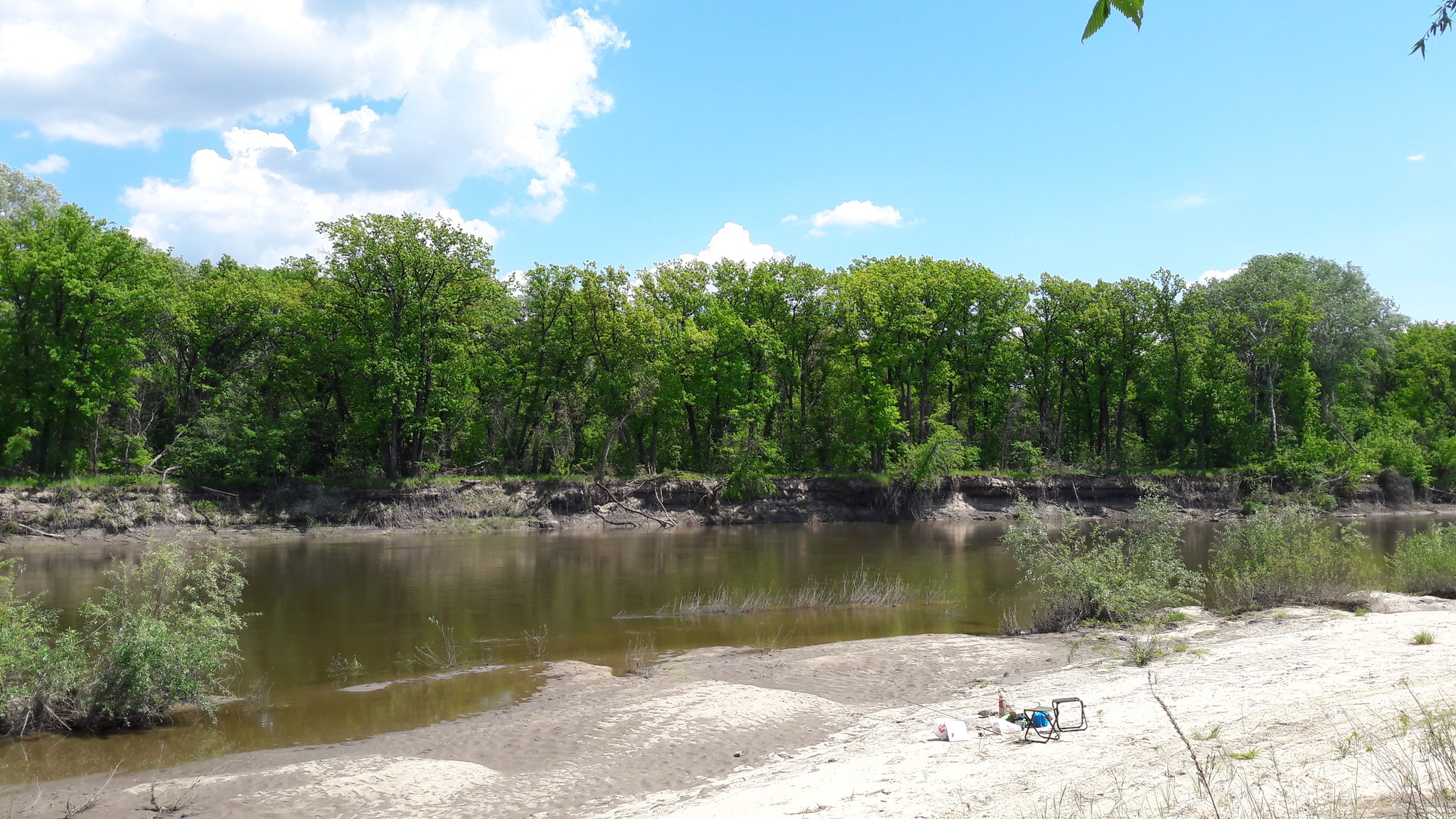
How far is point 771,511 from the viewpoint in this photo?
45.5 meters

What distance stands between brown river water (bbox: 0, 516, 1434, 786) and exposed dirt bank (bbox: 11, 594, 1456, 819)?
1.11m

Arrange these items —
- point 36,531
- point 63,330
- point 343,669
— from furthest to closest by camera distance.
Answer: point 63,330 → point 36,531 → point 343,669

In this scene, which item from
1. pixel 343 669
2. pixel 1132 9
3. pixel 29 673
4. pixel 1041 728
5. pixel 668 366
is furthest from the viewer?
pixel 668 366

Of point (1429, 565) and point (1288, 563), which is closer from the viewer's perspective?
point (1288, 563)

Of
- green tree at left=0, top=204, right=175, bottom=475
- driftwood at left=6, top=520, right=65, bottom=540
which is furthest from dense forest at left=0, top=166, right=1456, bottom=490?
driftwood at left=6, top=520, right=65, bottom=540

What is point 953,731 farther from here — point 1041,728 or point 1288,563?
point 1288,563

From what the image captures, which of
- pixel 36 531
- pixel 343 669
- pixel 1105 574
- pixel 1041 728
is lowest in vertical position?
pixel 343 669

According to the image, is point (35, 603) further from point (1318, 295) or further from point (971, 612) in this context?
point (1318, 295)

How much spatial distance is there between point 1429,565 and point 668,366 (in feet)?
111

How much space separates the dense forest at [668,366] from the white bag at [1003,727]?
35.2 metres

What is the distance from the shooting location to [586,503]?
42469 mm

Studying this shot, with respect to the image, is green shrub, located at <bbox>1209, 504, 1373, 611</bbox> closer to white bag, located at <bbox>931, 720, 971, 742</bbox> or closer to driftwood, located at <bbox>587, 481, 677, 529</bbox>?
white bag, located at <bbox>931, 720, 971, 742</bbox>

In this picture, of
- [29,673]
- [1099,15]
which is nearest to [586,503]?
[29,673]

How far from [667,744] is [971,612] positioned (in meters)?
11.4
